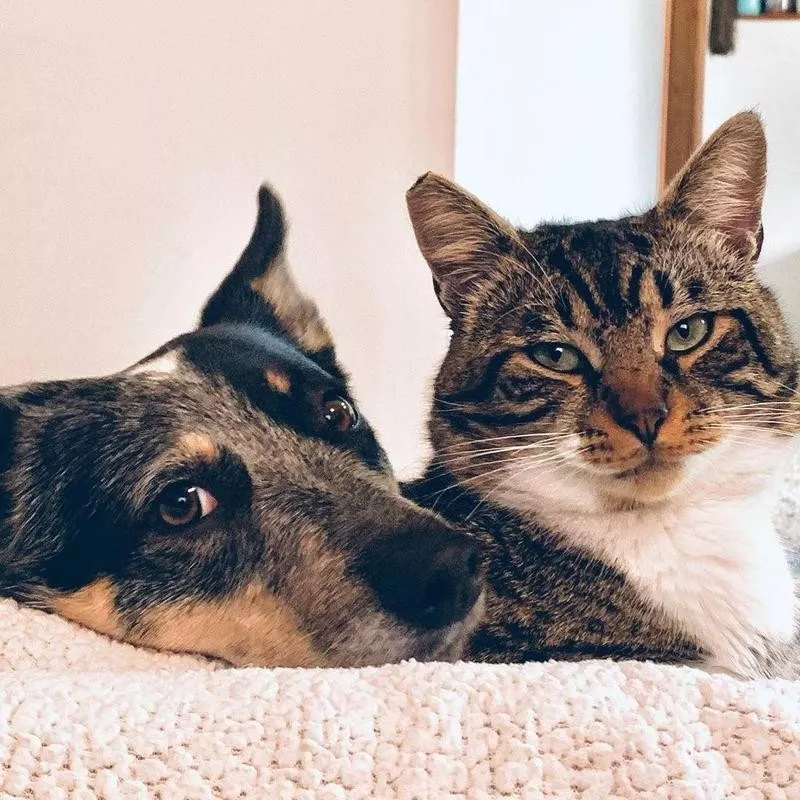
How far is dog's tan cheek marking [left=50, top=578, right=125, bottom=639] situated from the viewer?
0.95 metres

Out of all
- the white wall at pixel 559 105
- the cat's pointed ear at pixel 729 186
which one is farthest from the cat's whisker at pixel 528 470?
the white wall at pixel 559 105

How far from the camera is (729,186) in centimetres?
118

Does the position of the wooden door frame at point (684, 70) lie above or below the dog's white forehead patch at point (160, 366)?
above

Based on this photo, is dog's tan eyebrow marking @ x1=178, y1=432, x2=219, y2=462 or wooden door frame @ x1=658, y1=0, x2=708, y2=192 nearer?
dog's tan eyebrow marking @ x1=178, y1=432, x2=219, y2=462

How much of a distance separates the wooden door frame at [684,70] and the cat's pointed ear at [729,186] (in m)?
0.84

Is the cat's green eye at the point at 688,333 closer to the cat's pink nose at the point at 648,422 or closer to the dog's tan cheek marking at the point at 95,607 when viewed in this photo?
the cat's pink nose at the point at 648,422

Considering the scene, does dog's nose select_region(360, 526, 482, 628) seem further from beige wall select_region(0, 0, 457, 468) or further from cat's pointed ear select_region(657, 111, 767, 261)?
beige wall select_region(0, 0, 457, 468)

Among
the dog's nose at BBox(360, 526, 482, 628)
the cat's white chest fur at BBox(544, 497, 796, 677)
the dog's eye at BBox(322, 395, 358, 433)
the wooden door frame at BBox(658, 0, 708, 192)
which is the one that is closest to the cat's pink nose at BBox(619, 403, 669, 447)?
the cat's white chest fur at BBox(544, 497, 796, 677)

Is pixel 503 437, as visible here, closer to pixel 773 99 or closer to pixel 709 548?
pixel 709 548

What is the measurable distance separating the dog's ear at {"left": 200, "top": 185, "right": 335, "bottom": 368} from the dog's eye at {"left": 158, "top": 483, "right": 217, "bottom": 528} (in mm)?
369

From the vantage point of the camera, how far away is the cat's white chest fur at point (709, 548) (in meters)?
1.01

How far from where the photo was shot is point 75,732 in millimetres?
674

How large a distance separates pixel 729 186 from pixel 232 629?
87cm

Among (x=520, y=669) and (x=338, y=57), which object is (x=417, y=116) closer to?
(x=338, y=57)
